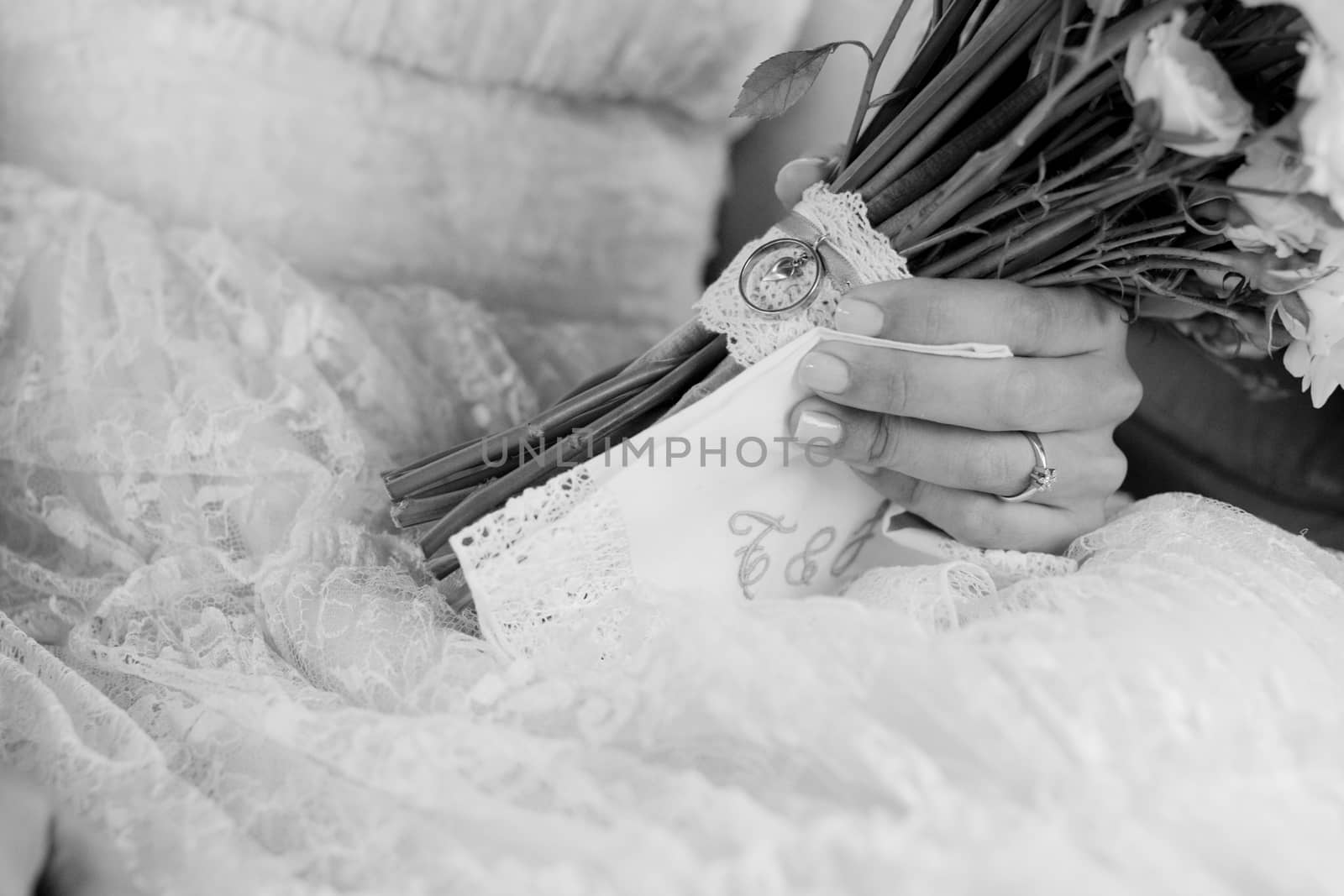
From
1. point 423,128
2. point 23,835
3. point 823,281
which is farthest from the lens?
point 423,128

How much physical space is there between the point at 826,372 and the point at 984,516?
169 mm

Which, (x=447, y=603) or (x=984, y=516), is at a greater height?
(x=984, y=516)

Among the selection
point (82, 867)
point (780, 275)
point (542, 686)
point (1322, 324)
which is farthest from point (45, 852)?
point (1322, 324)

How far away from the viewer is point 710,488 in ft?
2.13

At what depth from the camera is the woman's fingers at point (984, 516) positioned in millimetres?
683

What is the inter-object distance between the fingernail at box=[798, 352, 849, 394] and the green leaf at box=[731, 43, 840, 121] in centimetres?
16

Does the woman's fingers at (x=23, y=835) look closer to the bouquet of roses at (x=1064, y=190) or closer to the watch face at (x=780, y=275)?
the bouquet of roses at (x=1064, y=190)

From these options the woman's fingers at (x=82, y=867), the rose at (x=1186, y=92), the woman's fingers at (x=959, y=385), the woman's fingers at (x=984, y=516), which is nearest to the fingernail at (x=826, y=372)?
the woman's fingers at (x=959, y=385)

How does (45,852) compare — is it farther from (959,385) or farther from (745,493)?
(959,385)

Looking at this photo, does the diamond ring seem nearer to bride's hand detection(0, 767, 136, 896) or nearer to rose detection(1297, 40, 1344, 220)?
rose detection(1297, 40, 1344, 220)

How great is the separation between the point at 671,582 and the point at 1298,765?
36cm

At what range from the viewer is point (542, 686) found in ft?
1.73

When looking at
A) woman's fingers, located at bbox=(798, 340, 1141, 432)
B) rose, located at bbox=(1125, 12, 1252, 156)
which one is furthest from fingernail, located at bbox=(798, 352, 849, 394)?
rose, located at bbox=(1125, 12, 1252, 156)

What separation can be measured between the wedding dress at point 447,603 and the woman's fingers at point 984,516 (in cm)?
2
